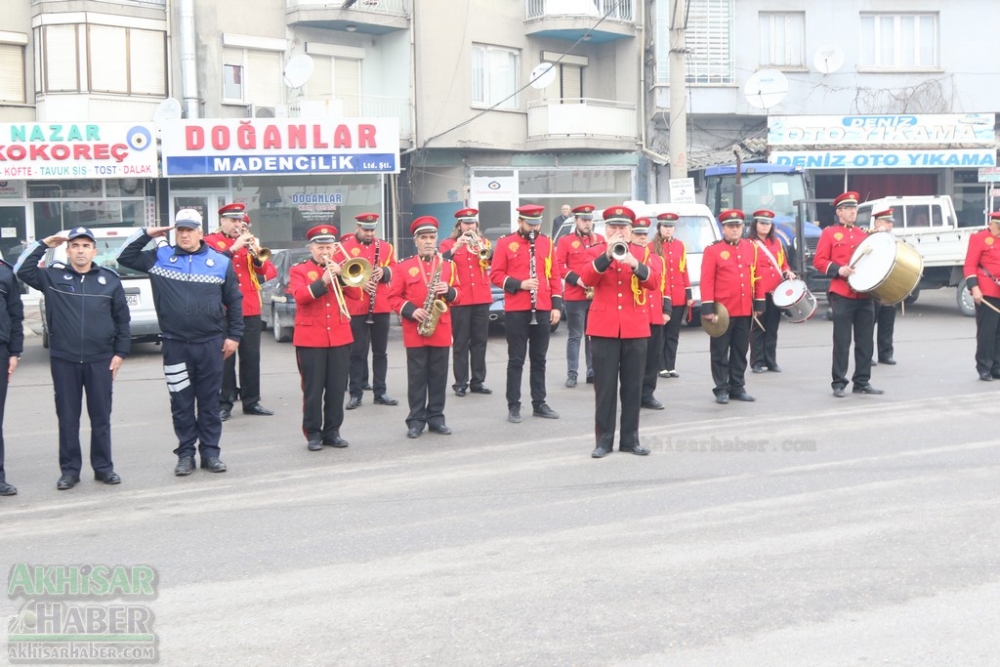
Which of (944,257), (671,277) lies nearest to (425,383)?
(671,277)

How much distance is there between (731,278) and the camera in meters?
12.2

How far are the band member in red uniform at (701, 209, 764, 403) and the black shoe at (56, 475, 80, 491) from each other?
6.48 m

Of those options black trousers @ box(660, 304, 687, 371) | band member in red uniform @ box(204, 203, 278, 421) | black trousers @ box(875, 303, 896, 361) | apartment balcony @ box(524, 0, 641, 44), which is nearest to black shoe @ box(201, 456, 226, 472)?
band member in red uniform @ box(204, 203, 278, 421)

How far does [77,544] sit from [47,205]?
20995 mm

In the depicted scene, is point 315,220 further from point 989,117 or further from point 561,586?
point 561,586

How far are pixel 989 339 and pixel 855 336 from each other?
1.93m

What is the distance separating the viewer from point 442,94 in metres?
30.0

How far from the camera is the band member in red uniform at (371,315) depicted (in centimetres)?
1266

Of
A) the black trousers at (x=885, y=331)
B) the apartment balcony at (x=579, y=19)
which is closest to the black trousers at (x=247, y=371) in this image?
the black trousers at (x=885, y=331)

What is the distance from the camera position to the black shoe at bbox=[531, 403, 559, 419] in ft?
37.4

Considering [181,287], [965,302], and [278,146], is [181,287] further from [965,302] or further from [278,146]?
[278,146]

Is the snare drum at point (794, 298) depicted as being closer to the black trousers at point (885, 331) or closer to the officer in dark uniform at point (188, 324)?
the black trousers at point (885, 331)

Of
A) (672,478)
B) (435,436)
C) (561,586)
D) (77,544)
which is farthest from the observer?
(435,436)

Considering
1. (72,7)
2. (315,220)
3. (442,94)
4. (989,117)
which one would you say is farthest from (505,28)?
(989,117)
